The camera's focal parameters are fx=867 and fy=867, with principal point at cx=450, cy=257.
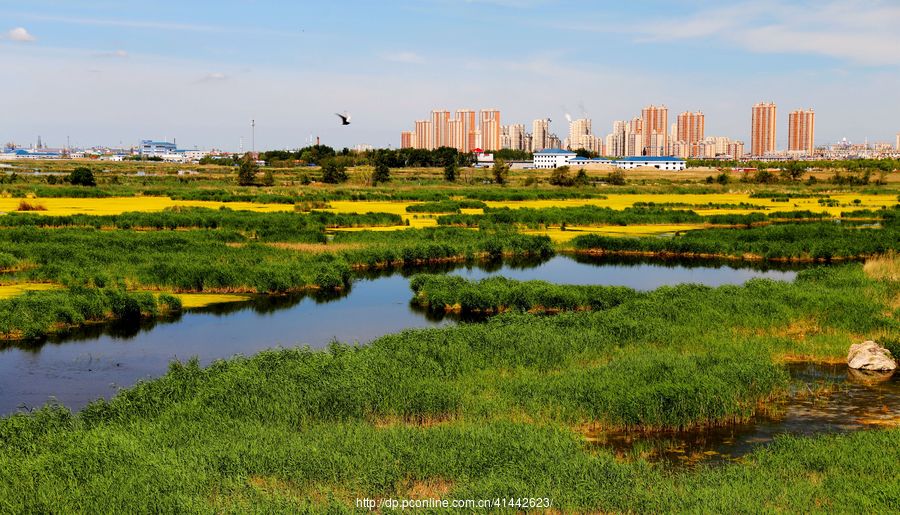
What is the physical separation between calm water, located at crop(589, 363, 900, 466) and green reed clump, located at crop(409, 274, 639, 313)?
264 inches

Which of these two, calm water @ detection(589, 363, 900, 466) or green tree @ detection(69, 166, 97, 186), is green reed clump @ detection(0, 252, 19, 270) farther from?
green tree @ detection(69, 166, 97, 186)

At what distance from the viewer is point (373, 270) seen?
97.7ft

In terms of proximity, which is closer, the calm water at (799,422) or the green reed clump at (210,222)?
the calm water at (799,422)

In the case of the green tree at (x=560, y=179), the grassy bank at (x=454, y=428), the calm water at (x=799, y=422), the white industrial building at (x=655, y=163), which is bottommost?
the calm water at (x=799, y=422)

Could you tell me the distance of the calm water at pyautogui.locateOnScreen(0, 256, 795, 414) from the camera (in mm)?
15016

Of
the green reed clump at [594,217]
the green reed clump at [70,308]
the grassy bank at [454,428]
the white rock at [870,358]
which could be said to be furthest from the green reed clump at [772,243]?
the green reed clump at [70,308]

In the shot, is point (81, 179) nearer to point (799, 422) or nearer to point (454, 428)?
point (454, 428)

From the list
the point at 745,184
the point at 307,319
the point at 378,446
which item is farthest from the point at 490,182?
the point at 378,446

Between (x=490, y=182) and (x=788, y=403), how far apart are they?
7127 cm

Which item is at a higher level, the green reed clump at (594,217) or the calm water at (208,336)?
the green reed clump at (594,217)

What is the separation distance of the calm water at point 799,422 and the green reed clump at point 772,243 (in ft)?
60.6

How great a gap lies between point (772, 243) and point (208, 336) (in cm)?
2379

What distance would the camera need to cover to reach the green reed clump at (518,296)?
71.0ft

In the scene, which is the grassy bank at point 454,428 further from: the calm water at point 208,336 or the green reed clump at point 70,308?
the green reed clump at point 70,308
